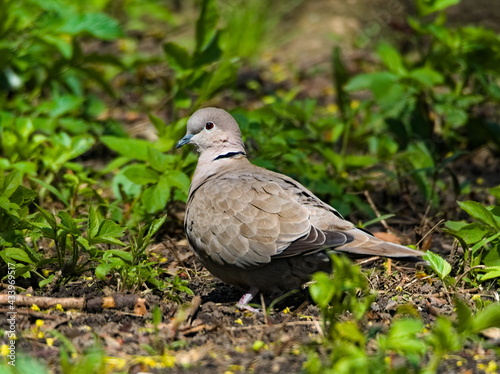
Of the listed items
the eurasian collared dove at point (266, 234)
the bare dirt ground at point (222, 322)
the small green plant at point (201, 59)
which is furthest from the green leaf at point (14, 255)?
the small green plant at point (201, 59)

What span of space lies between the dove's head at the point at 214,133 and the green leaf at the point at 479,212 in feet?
5.26

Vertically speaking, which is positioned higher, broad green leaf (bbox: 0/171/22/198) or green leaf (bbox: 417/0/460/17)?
green leaf (bbox: 417/0/460/17)

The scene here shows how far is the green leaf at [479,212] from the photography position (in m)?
4.33

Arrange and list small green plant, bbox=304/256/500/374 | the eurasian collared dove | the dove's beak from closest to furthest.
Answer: small green plant, bbox=304/256/500/374 < the eurasian collared dove < the dove's beak

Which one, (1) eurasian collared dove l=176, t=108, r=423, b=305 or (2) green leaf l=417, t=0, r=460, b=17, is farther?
(2) green leaf l=417, t=0, r=460, b=17

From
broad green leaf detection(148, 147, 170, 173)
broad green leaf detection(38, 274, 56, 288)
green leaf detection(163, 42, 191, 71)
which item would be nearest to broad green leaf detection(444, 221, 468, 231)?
broad green leaf detection(148, 147, 170, 173)

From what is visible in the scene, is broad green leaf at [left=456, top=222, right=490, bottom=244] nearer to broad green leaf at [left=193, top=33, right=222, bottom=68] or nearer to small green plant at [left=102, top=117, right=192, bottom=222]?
small green plant at [left=102, top=117, right=192, bottom=222]

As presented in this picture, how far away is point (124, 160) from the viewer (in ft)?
18.5

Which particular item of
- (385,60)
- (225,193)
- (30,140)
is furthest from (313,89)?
(225,193)

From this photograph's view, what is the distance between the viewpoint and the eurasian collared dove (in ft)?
13.4

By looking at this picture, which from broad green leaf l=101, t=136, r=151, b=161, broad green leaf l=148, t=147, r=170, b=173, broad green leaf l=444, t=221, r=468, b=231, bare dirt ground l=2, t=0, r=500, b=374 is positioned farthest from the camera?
broad green leaf l=101, t=136, r=151, b=161

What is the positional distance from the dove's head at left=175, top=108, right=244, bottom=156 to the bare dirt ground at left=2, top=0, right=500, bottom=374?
666 mm

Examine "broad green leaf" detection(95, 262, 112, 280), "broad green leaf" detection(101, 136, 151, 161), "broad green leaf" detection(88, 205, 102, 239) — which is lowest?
"broad green leaf" detection(95, 262, 112, 280)

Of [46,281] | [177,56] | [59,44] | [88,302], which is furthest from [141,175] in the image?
[59,44]
